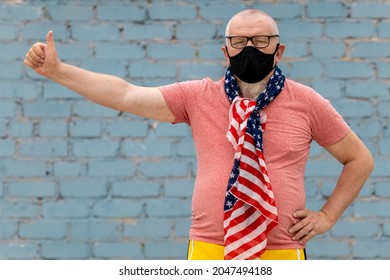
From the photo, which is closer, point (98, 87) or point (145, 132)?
point (98, 87)

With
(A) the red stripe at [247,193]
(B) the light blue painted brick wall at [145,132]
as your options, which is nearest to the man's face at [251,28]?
(A) the red stripe at [247,193]

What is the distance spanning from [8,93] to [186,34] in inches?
39.4

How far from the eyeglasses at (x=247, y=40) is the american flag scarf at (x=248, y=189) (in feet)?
0.64

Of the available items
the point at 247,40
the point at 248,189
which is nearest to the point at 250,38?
the point at 247,40

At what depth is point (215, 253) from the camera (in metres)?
2.92

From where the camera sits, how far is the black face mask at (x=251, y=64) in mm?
3006

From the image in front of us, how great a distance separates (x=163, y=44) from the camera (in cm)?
447

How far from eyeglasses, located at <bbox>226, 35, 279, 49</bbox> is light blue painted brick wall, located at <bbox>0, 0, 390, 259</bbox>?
1414 mm

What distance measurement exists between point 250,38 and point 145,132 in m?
1.54

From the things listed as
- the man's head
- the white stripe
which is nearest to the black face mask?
the man's head

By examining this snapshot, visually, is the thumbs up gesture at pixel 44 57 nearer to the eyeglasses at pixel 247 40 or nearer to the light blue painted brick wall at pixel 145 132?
the eyeglasses at pixel 247 40

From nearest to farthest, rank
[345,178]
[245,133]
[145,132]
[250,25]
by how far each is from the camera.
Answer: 1. [245,133]
2. [250,25]
3. [345,178]
4. [145,132]

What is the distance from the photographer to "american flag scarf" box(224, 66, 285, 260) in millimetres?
2891

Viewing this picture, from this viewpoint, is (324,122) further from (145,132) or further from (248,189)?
(145,132)
